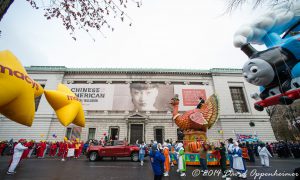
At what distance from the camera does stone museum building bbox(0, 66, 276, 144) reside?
72.8 ft

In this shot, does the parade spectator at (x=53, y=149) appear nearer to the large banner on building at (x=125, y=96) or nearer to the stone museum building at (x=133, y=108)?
the stone museum building at (x=133, y=108)

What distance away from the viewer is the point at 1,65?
2332 millimetres

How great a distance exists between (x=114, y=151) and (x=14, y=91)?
11.0 meters

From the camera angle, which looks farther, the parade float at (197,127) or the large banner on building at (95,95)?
the large banner on building at (95,95)

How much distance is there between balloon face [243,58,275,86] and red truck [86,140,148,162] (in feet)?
35.2

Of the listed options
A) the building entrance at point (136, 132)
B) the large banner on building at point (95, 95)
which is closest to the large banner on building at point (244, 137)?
the building entrance at point (136, 132)

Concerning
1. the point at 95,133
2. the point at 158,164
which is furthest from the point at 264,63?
the point at 95,133

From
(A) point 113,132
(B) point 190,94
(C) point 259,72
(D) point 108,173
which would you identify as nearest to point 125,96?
(A) point 113,132

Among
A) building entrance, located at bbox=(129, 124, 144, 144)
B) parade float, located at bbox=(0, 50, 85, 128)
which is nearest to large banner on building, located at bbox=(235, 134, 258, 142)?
building entrance, located at bbox=(129, 124, 144, 144)

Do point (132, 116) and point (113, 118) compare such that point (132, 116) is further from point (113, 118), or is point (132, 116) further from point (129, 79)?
point (129, 79)

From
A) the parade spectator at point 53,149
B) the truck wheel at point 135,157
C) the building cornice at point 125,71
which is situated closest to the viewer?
the truck wheel at point 135,157

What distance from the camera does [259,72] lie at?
3617mm

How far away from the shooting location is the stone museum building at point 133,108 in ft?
72.8

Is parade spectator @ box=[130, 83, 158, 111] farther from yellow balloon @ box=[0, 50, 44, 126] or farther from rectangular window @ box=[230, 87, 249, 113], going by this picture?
yellow balloon @ box=[0, 50, 44, 126]
